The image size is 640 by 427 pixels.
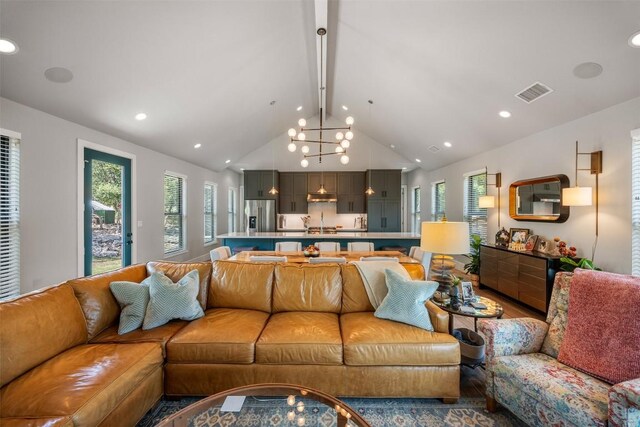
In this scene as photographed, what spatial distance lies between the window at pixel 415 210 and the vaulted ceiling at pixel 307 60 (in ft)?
12.0

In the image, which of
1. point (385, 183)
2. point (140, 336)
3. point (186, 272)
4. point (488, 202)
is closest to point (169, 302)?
point (140, 336)

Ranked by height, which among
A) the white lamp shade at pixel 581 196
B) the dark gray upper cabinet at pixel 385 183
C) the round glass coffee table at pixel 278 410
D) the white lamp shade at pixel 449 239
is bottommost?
the round glass coffee table at pixel 278 410

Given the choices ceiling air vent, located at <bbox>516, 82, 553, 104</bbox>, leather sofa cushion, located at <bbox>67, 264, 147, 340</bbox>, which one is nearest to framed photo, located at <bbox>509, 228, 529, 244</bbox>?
ceiling air vent, located at <bbox>516, 82, 553, 104</bbox>

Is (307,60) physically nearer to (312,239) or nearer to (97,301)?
(312,239)

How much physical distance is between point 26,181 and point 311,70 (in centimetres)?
441

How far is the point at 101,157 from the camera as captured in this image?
384 centimetres

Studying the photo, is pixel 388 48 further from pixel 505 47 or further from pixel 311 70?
pixel 311 70

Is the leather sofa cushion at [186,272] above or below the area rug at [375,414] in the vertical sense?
above

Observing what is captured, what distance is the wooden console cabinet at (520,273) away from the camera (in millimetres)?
3346

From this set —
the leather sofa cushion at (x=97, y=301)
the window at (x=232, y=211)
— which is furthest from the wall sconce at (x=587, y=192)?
the window at (x=232, y=211)

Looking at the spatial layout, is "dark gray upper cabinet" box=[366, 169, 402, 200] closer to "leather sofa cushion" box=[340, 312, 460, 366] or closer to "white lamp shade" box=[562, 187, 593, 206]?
"white lamp shade" box=[562, 187, 593, 206]

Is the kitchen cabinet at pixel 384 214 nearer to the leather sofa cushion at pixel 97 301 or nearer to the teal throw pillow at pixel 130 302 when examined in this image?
the teal throw pillow at pixel 130 302

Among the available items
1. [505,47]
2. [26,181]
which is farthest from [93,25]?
[505,47]

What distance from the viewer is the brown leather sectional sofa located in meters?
1.36
